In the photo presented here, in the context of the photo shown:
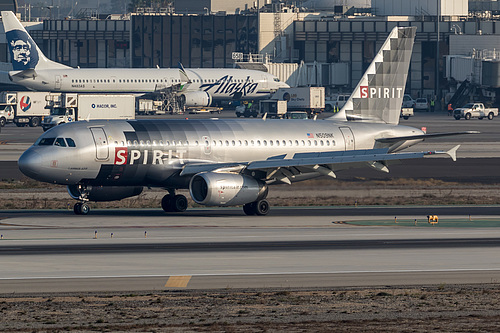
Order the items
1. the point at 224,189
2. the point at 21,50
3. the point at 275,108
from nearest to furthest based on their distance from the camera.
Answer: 1. the point at 224,189
2. the point at 275,108
3. the point at 21,50

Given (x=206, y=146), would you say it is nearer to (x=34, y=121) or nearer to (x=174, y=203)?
(x=174, y=203)

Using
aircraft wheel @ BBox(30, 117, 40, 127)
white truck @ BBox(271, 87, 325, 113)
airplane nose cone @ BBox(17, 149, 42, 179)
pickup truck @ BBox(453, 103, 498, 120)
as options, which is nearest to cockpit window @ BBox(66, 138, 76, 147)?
airplane nose cone @ BBox(17, 149, 42, 179)

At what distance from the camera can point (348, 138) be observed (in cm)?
5378

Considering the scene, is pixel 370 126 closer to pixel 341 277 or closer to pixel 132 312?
pixel 341 277

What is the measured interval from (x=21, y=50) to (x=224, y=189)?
10799 centimetres

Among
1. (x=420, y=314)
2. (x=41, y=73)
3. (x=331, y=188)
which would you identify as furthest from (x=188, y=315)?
(x=41, y=73)

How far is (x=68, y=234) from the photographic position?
40125 mm

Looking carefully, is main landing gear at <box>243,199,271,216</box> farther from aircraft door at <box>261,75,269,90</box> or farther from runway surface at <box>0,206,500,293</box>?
aircraft door at <box>261,75,269,90</box>

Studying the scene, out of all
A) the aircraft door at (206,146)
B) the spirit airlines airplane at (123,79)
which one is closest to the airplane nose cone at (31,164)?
the aircraft door at (206,146)

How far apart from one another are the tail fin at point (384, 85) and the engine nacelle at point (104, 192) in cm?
1517

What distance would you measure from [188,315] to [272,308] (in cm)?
246

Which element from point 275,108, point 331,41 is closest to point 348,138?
point 275,108

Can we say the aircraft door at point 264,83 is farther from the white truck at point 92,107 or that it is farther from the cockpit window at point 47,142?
the cockpit window at point 47,142

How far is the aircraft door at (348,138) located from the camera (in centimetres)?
5362
